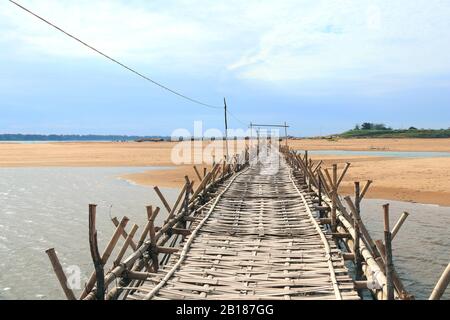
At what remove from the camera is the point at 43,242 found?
37.7ft

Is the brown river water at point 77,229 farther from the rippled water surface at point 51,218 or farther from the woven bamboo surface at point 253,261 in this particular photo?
the woven bamboo surface at point 253,261

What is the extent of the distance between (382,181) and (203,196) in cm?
1328

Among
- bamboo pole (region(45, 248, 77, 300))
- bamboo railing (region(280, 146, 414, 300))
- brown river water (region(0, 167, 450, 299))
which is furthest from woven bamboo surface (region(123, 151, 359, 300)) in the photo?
brown river water (region(0, 167, 450, 299))

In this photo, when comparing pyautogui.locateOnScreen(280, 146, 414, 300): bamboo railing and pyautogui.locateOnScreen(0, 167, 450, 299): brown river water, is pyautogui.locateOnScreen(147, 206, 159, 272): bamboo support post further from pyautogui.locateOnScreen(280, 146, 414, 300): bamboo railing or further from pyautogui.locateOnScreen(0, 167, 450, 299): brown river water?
pyautogui.locateOnScreen(280, 146, 414, 300): bamboo railing

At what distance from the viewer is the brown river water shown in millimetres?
8746

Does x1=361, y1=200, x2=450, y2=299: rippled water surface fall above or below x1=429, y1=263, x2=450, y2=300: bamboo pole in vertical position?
below

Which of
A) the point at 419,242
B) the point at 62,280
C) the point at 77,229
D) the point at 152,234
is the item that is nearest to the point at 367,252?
the point at 152,234

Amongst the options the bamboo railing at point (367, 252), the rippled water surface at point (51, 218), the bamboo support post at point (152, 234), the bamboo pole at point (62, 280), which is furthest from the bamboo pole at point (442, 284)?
the rippled water surface at point (51, 218)

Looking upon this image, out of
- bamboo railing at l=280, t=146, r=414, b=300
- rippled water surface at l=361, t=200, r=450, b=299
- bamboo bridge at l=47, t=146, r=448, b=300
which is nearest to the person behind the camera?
bamboo railing at l=280, t=146, r=414, b=300

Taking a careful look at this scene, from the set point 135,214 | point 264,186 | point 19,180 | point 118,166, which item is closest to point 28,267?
point 135,214

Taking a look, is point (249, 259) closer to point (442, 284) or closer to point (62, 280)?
point (62, 280)

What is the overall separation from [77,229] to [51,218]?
2.12 metres

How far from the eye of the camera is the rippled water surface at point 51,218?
890 centimetres

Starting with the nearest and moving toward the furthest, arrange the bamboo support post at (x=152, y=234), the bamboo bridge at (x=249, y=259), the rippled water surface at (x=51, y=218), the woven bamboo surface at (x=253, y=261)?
the bamboo bridge at (x=249, y=259)
the woven bamboo surface at (x=253, y=261)
the bamboo support post at (x=152, y=234)
the rippled water surface at (x=51, y=218)
